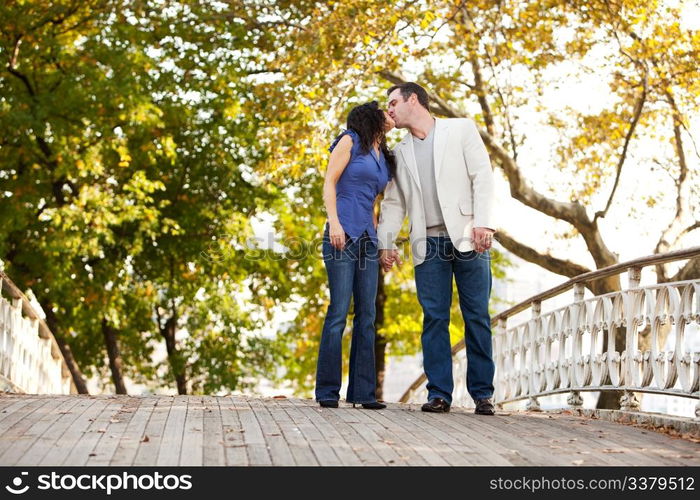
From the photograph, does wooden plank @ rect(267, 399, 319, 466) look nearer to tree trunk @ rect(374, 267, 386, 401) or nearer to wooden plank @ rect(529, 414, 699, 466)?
wooden plank @ rect(529, 414, 699, 466)

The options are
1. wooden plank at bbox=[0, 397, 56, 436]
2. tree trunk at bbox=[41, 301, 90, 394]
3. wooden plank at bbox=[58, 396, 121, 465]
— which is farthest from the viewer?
tree trunk at bbox=[41, 301, 90, 394]

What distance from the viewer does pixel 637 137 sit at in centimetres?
1992

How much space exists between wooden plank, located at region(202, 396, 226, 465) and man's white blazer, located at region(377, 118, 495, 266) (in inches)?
65.4

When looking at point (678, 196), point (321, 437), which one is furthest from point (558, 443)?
point (678, 196)

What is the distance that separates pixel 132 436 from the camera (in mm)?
5113

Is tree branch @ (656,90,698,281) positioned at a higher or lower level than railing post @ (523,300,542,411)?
higher

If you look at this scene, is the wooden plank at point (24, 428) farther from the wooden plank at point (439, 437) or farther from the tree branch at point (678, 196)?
the tree branch at point (678, 196)

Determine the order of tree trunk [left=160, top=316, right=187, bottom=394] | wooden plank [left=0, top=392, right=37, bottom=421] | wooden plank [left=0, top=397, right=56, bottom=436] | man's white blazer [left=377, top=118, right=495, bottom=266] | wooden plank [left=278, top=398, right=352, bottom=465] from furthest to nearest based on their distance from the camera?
tree trunk [left=160, top=316, right=187, bottom=394] → man's white blazer [left=377, top=118, right=495, bottom=266] → wooden plank [left=0, top=392, right=37, bottom=421] → wooden plank [left=0, top=397, right=56, bottom=436] → wooden plank [left=278, top=398, right=352, bottom=465]

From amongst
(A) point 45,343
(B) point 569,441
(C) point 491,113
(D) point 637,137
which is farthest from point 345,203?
(D) point 637,137

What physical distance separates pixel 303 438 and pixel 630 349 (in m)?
3.05

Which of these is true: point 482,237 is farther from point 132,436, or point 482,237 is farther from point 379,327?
point 379,327

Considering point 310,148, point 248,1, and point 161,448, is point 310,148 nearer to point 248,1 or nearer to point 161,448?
point 248,1

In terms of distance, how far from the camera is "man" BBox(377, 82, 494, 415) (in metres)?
6.86

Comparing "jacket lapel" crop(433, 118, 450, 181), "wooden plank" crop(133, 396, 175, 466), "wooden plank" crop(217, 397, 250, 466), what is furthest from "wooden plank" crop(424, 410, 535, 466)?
"jacket lapel" crop(433, 118, 450, 181)
